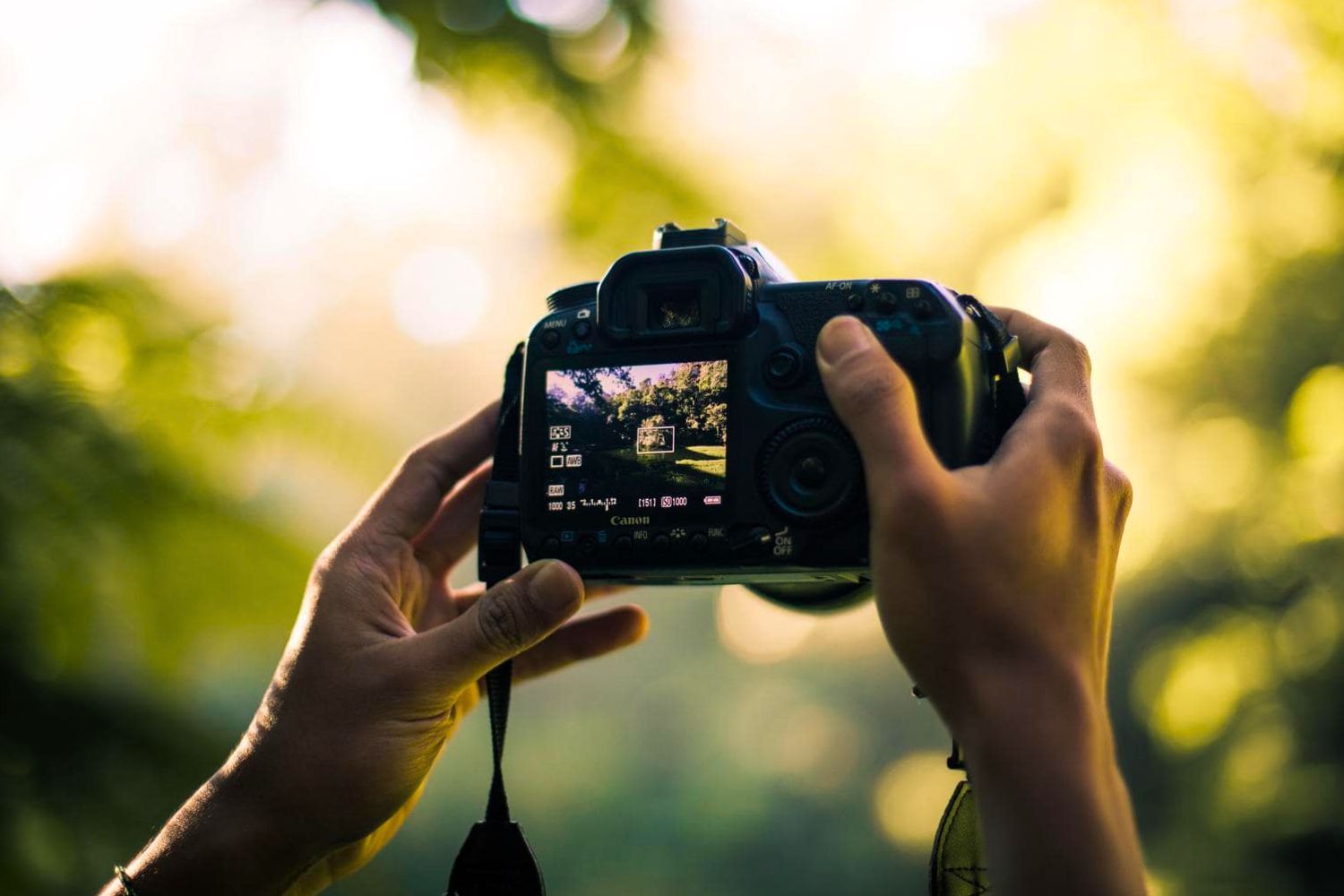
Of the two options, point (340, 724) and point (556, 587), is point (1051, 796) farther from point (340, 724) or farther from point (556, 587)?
point (340, 724)

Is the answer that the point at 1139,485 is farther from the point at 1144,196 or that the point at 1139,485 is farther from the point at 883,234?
the point at 883,234

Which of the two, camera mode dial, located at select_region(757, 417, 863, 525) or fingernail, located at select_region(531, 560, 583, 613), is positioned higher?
camera mode dial, located at select_region(757, 417, 863, 525)

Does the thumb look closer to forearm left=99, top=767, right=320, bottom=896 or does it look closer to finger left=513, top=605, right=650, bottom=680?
forearm left=99, top=767, right=320, bottom=896

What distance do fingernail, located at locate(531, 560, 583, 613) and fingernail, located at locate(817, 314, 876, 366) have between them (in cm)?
25

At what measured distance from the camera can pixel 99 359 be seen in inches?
58.3

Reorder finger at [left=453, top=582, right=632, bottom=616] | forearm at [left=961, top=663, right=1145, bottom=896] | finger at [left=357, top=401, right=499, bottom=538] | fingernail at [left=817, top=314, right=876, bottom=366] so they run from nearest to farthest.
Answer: forearm at [left=961, top=663, right=1145, bottom=896] → fingernail at [left=817, top=314, right=876, bottom=366] → finger at [left=357, top=401, right=499, bottom=538] → finger at [left=453, top=582, right=632, bottom=616]

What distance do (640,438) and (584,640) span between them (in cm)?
39

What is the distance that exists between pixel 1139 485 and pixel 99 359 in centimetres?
155

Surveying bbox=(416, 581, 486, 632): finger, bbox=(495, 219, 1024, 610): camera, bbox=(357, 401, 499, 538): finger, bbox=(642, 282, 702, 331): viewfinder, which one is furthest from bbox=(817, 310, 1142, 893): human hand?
bbox=(416, 581, 486, 632): finger

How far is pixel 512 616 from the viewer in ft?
2.71

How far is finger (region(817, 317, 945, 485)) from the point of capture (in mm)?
637

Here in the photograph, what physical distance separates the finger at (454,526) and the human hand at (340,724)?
0.40ft

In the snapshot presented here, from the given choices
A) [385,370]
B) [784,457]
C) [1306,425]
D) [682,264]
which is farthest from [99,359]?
[1306,425]

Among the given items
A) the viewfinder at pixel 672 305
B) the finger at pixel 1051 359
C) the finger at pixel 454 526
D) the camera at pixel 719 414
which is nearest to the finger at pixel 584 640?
the finger at pixel 454 526
